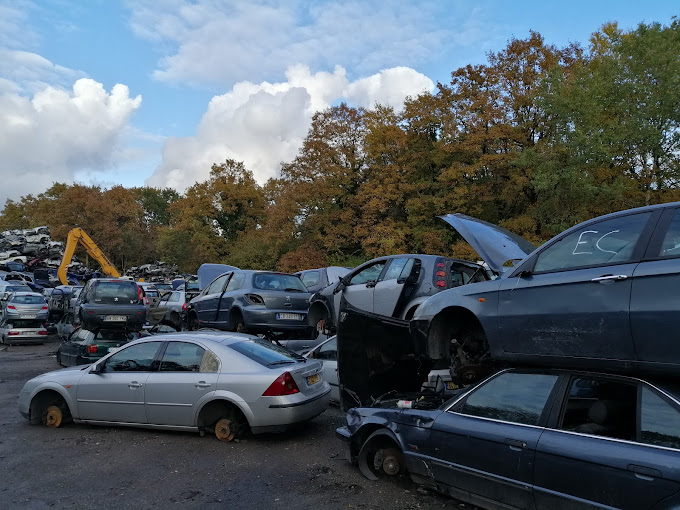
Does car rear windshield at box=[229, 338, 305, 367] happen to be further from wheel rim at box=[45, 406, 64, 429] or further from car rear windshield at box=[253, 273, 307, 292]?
car rear windshield at box=[253, 273, 307, 292]

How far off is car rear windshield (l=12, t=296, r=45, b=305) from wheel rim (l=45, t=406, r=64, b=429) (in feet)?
43.0

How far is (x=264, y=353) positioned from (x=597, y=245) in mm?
4194

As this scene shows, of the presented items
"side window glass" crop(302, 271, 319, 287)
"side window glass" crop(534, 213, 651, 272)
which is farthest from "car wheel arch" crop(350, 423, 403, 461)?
"side window glass" crop(302, 271, 319, 287)

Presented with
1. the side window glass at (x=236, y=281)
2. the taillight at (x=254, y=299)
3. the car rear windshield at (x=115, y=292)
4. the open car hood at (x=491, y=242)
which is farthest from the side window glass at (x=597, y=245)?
the car rear windshield at (x=115, y=292)

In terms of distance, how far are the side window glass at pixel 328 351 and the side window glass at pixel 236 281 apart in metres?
2.72

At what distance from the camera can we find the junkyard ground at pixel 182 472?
4562 millimetres

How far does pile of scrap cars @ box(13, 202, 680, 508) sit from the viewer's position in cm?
320

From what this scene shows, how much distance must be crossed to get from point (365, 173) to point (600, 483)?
27541 millimetres

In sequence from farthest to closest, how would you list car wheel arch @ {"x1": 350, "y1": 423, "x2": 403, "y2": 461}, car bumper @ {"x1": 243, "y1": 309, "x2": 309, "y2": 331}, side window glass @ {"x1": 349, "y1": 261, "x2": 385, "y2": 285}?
car bumper @ {"x1": 243, "y1": 309, "x2": 309, "y2": 331} < side window glass @ {"x1": 349, "y1": 261, "x2": 385, "y2": 285} < car wheel arch @ {"x1": 350, "y1": 423, "x2": 403, "y2": 461}

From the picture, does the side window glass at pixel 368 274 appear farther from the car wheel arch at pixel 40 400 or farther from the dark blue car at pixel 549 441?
the car wheel arch at pixel 40 400

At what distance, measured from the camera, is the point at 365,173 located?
30.0 metres

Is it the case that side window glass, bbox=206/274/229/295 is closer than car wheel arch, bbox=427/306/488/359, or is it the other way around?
car wheel arch, bbox=427/306/488/359

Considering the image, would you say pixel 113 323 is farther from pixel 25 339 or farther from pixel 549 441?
pixel 549 441

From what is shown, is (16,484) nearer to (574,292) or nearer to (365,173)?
(574,292)
